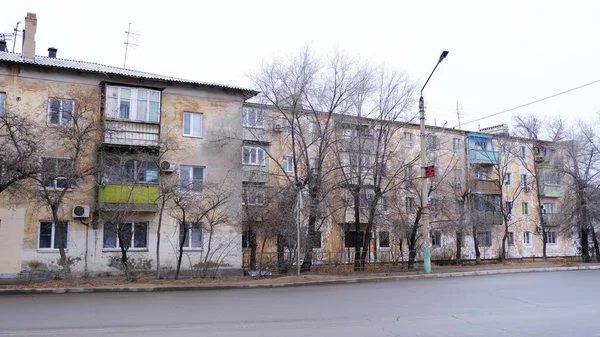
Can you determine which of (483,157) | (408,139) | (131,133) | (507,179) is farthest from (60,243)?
(507,179)

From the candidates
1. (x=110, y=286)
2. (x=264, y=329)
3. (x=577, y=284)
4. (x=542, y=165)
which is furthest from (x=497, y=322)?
(x=542, y=165)

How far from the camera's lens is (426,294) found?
15.8 meters

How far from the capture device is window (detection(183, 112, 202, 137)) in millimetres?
28172

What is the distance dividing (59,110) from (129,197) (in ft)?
17.3

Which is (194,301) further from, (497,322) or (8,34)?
(8,34)

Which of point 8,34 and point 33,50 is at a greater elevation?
point 8,34

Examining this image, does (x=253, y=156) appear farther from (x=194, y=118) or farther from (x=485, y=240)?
(x=485, y=240)

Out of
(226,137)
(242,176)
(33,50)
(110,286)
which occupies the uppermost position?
(33,50)

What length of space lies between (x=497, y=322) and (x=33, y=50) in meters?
25.5

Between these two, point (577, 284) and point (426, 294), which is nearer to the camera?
point (426, 294)

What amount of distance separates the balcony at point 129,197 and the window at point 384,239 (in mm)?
16906

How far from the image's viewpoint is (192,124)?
1116 inches

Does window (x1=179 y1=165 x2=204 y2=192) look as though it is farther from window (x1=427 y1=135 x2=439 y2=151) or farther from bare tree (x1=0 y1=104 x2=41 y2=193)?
window (x1=427 y1=135 x2=439 y2=151)

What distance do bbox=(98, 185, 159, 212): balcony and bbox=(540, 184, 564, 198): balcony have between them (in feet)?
121
